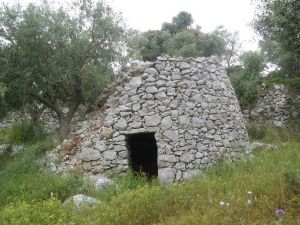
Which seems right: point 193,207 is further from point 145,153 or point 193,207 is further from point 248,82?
point 248,82

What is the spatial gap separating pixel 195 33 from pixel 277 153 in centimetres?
1576

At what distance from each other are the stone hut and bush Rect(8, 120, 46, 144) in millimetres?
5261

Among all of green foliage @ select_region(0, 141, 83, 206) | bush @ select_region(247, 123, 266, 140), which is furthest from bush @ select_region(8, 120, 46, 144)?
bush @ select_region(247, 123, 266, 140)

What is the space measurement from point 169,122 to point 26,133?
7796mm

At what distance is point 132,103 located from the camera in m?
10.5

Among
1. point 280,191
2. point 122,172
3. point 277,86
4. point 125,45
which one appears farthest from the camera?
point 277,86

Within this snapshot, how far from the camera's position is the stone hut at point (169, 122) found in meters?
10.1

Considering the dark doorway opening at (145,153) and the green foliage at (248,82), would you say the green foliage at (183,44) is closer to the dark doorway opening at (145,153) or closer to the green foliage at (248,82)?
the green foliage at (248,82)

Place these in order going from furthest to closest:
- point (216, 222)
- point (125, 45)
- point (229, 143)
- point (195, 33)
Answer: point (195, 33) < point (125, 45) < point (229, 143) < point (216, 222)

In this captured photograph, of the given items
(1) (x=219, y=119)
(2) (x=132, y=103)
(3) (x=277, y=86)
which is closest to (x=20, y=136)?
(2) (x=132, y=103)

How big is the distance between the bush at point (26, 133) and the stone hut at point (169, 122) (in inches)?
207

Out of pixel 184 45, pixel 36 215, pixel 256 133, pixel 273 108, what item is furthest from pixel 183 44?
pixel 36 215

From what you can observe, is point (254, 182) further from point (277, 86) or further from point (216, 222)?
point (277, 86)

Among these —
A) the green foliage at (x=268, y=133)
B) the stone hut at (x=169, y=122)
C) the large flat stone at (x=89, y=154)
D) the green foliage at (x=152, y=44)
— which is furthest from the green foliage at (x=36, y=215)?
the green foliage at (x=152, y=44)
